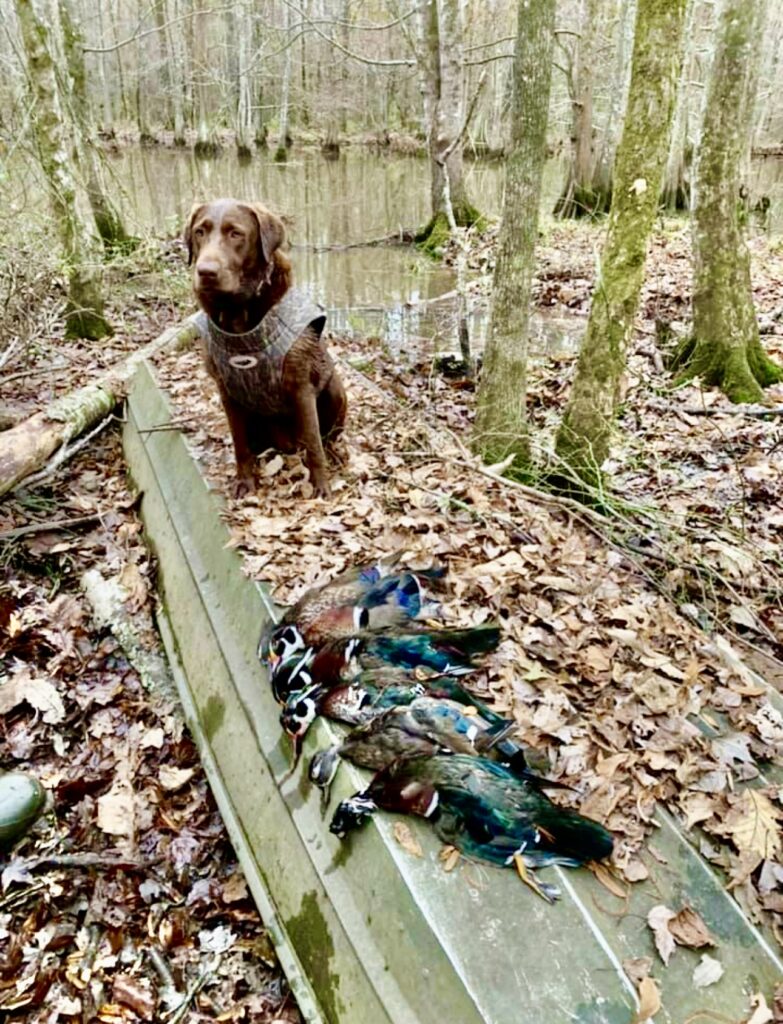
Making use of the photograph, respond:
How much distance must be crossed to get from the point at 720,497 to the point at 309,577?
3.27 metres

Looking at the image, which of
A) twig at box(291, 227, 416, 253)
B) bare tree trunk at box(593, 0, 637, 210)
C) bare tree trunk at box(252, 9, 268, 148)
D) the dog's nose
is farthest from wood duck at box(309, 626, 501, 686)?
bare tree trunk at box(252, 9, 268, 148)

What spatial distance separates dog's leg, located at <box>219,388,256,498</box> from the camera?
4.58 meters

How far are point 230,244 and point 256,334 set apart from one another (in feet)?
1.68

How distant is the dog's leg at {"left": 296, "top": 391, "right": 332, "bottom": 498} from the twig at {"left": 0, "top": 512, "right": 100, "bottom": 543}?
1.94m

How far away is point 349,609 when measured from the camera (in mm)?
3488

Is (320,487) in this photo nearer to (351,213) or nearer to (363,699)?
(363,699)

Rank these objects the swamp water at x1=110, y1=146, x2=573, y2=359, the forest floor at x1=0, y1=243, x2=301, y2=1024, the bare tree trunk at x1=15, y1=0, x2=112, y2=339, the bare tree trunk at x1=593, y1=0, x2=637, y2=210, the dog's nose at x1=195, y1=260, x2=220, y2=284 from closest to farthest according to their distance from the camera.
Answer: the forest floor at x1=0, y1=243, x2=301, y2=1024 < the dog's nose at x1=195, y1=260, x2=220, y2=284 < the bare tree trunk at x1=15, y1=0, x2=112, y2=339 < the swamp water at x1=110, y1=146, x2=573, y2=359 < the bare tree trunk at x1=593, y1=0, x2=637, y2=210

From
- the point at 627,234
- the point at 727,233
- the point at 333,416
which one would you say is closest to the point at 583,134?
the point at 727,233

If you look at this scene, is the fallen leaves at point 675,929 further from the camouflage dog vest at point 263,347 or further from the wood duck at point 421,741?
the camouflage dog vest at point 263,347

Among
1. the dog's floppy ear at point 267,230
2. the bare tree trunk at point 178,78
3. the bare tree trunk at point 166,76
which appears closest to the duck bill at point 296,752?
the dog's floppy ear at point 267,230

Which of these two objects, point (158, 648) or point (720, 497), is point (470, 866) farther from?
point (720, 497)

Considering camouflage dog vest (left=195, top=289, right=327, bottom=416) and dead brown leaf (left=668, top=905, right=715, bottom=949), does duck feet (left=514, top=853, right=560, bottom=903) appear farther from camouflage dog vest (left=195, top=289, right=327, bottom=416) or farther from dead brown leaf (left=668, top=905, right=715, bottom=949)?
camouflage dog vest (left=195, top=289, right=327, bottom=416)

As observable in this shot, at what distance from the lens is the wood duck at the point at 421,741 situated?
2.84 metres

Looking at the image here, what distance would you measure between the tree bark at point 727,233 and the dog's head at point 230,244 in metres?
5.06
